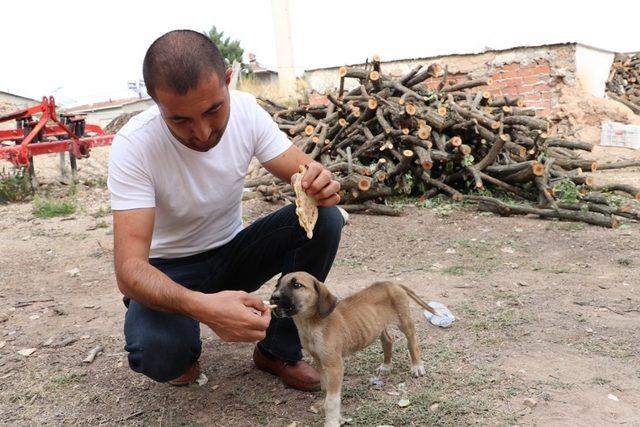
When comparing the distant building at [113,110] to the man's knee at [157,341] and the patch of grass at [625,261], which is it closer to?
the patch of grass at [625,261]

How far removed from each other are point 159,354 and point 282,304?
61cm

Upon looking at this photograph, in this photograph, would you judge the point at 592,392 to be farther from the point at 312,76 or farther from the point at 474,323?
the point at 312,76

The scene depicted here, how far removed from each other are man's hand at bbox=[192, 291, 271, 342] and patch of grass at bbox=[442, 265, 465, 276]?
271 centimetres

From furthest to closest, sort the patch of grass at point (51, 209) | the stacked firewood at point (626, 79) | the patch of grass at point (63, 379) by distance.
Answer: the stacked firewood at point (626, 79) → the patch of grass at point (51, 209) → the patch of grass at point (63, 379)

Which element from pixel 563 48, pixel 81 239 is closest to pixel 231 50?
pixel 563 48

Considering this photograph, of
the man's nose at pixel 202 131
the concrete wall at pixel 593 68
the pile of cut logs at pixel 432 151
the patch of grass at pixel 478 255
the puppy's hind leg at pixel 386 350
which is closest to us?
the man's nose at pixel 202 131

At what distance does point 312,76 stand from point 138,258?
1170 cm

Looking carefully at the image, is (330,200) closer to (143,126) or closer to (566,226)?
(143,126)

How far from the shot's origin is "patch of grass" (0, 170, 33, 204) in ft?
29.3

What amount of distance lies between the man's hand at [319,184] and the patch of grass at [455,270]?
222 centimetres

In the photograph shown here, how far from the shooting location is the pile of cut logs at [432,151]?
668cm

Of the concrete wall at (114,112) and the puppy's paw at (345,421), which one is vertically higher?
the concrete wall at (114,112)

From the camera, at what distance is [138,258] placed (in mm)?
2352

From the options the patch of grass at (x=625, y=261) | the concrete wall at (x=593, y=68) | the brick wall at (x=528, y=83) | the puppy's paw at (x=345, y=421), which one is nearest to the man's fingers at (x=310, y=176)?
the puppy's paw at (x=345, y=421)
